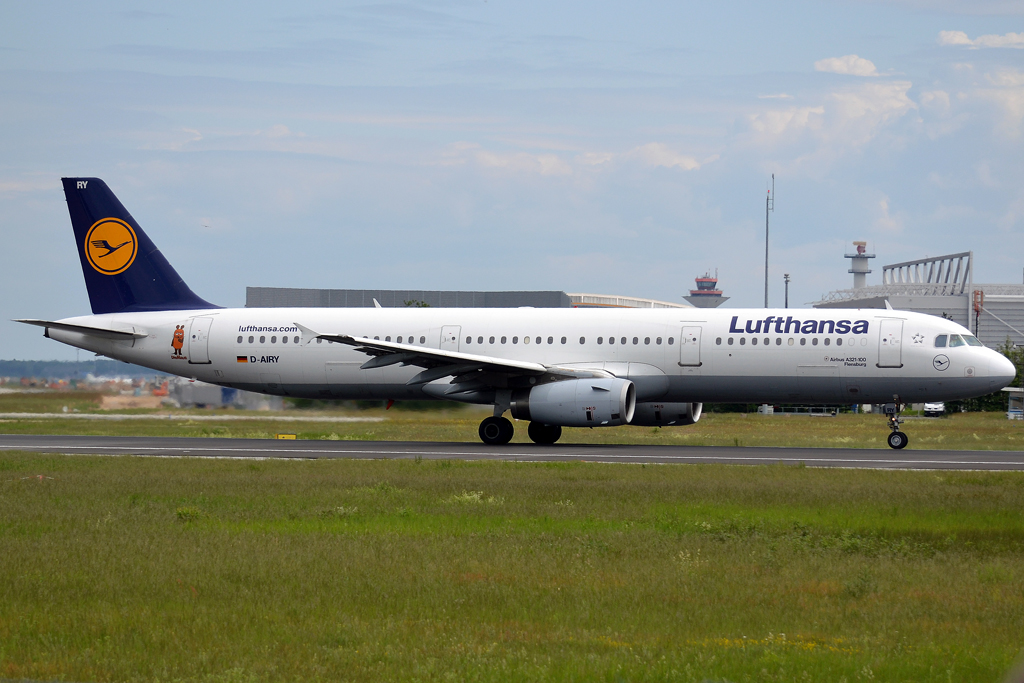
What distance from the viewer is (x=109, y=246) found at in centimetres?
3509

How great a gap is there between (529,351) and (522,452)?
15.2 ft

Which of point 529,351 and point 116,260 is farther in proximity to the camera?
point 116,260

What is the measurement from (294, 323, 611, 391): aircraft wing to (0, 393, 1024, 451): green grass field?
2508mm

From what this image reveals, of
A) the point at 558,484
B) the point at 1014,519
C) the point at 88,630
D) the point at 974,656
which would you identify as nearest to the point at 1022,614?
the point at 974,656

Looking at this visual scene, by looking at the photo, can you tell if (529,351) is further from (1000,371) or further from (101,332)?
(101,332)

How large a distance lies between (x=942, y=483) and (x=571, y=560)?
10.4m

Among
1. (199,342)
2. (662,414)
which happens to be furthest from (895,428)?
(199,342)

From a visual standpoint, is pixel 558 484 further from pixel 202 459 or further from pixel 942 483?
pixel 202 459

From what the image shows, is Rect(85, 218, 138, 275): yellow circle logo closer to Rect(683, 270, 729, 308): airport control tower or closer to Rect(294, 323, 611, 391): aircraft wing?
Rect(294, 323, 611, 391): aircraft wing

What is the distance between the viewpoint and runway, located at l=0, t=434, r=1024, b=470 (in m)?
24.6

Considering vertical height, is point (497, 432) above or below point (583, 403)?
below

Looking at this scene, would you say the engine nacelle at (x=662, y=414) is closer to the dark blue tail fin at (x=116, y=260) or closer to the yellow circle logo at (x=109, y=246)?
the dark blue tail fin at (x=116, y=260)

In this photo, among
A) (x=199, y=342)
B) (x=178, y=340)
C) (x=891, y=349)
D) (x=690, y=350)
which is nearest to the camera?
(x=891, y=349)

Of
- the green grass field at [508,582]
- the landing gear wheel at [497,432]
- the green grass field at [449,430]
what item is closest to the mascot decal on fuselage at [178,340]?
the green grass field at [449,430]
